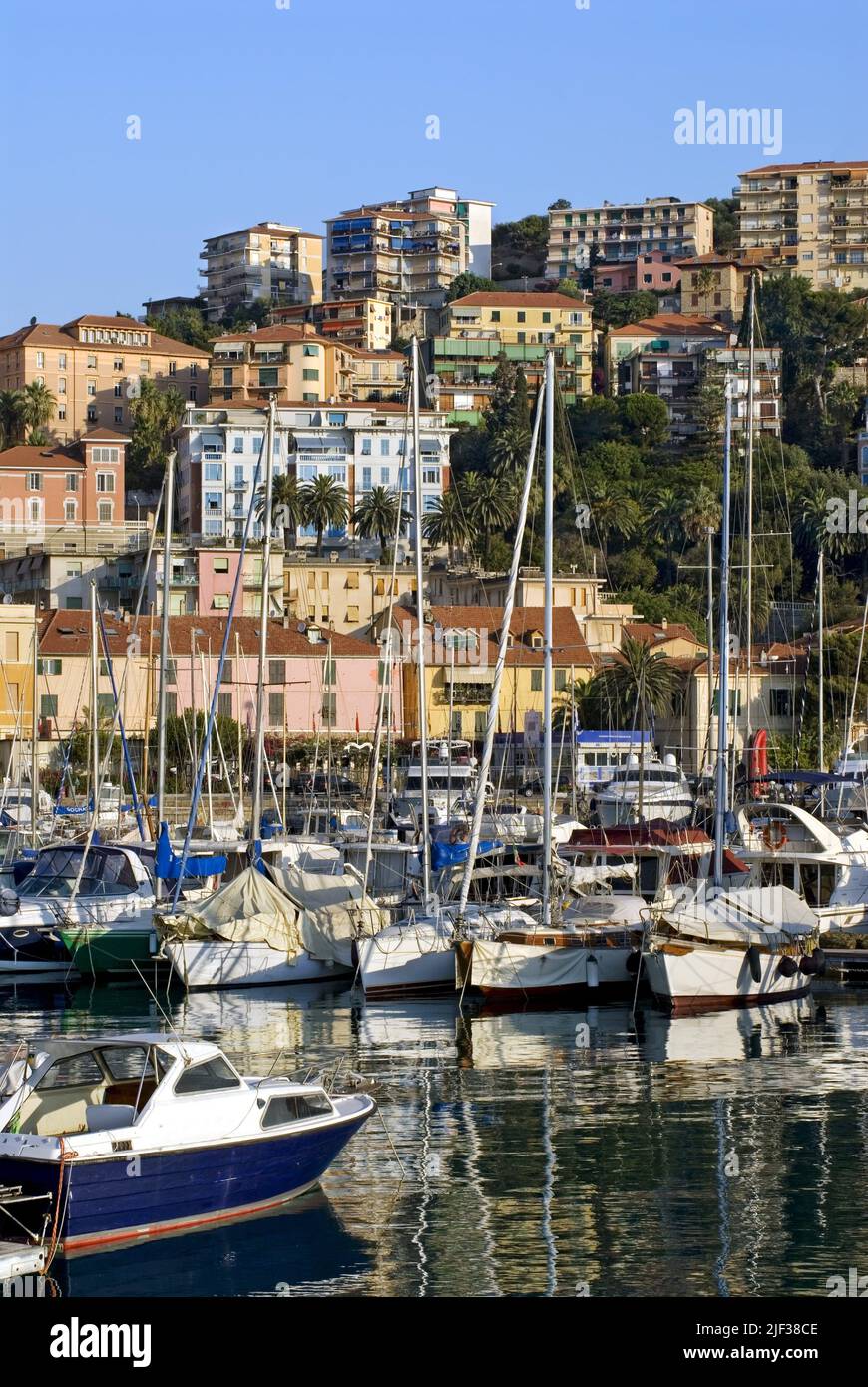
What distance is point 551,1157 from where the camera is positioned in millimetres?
22750

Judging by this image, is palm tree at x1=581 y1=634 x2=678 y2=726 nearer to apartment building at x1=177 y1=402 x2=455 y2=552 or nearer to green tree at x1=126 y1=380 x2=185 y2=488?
apartment building at x1=177 y1=402 x2=455 y2=552

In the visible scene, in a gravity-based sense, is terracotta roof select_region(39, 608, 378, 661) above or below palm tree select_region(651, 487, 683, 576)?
below

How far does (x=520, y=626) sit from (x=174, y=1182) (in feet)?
251

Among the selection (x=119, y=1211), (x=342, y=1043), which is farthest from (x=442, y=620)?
(x=119, y=1211)

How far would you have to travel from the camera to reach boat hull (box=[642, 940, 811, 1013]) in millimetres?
34062

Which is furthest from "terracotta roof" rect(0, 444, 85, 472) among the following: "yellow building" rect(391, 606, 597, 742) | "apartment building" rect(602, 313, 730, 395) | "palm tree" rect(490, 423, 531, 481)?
"apartment building" rect(602, 313, 730, 395)

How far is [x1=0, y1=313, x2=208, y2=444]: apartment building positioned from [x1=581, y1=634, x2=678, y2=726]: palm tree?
2770 inches

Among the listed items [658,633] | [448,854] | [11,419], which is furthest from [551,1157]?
[11,419]

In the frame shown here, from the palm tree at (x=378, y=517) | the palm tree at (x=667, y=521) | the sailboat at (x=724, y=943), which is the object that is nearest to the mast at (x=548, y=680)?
the sailboat at (x=724, y=943)

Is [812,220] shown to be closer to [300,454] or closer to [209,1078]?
[300,454]

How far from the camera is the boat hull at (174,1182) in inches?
696

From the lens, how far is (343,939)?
3859cm

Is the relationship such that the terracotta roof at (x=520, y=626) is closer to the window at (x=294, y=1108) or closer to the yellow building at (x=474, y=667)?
the yellow building at (x=474, y=667)
